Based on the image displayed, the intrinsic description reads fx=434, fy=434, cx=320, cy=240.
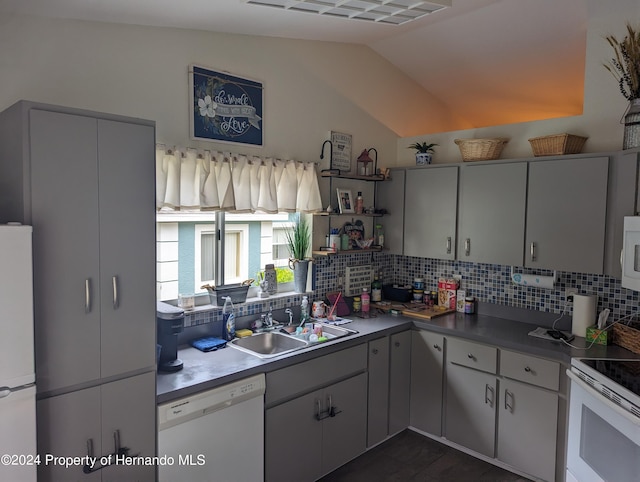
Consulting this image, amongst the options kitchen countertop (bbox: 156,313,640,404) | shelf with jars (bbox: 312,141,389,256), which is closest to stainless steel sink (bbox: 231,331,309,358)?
kitchen countertop (bbox: 156,313,640,404)

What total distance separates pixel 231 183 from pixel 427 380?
2.03m

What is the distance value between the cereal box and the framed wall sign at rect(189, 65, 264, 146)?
1896mm

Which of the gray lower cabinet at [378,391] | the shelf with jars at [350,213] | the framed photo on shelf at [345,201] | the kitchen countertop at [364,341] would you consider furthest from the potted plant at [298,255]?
the gray lower cabinet at [378,391]

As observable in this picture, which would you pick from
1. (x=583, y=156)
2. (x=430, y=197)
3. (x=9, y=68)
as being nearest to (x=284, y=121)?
(x=430, y=197)

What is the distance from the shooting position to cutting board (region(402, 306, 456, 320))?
3.33 m

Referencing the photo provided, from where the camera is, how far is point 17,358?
1504 mm

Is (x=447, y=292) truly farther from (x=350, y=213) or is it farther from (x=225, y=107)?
(x=225, y=107)

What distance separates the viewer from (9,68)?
6.38 feet

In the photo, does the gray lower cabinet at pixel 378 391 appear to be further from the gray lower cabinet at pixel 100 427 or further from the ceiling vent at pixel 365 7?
the ceiling vent at pixel 365 7

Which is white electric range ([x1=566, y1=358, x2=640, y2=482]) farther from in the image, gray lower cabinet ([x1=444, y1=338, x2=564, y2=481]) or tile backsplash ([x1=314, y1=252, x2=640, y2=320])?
tile backsplash ([x1=314, y1=252, x2=640, y2=320])

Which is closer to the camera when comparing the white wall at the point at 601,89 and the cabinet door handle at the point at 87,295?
the cabinet door handle at the point at 87,295

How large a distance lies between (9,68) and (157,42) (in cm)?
76

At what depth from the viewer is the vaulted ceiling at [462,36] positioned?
7.31 ft

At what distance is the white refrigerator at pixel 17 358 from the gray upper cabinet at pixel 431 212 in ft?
9.15
